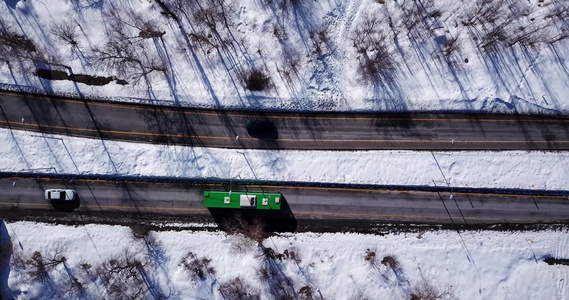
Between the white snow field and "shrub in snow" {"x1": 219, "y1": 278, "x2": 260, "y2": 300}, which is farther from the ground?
the white snow field

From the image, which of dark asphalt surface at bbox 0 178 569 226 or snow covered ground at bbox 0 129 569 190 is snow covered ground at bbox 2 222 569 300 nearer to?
dark asphalt surface at bbox 0 178 569 226

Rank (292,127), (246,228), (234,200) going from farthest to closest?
(292,127) → (246,228) → (234,200)

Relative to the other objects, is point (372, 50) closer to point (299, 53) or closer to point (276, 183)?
point (299, 53)

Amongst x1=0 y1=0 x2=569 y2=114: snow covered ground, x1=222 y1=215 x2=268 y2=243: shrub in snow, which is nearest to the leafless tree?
x1=222 y1=215 x2=268 y2=243: shrub in snow

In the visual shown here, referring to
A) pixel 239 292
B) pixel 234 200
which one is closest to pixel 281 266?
pixel 239 292

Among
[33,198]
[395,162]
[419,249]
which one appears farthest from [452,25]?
[33,198]

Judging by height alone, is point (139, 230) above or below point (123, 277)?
above

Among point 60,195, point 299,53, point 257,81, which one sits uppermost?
point 299,53

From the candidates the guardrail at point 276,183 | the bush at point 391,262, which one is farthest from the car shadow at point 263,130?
the bush at point 391,262
